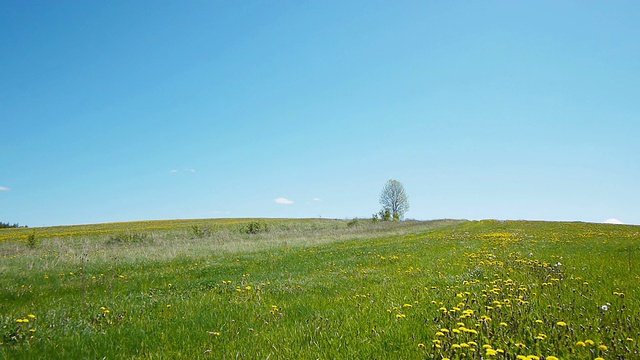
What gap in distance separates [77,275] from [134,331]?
9.68 meters

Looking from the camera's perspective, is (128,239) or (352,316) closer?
(352,316)

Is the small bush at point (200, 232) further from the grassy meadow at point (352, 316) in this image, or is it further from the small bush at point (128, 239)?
the grassy meadow at point (352, 316)

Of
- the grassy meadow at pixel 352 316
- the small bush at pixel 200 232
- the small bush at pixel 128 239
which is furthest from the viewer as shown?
the small bush at pixel 200 232

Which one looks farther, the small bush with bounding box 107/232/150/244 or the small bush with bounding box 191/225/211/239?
the small bush with bounding box 191/225/211/239

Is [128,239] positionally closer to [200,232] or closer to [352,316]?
[200,232]

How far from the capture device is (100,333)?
5180 millimetres

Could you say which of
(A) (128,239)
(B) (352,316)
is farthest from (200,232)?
(B) (352,316)

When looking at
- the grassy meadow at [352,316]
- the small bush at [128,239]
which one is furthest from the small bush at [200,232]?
the grassy meadow at [352,316]

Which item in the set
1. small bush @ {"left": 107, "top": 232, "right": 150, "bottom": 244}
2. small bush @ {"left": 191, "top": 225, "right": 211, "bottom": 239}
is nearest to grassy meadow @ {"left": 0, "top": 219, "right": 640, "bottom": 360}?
small bush @ {"left": 107, "top": 232, "right": 150, "bottom": 244}

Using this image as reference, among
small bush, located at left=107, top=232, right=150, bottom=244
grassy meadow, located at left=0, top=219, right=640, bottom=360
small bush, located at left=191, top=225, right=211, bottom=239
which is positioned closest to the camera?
grassy meadow, located at left=0, top=219, right=640, bottom=360

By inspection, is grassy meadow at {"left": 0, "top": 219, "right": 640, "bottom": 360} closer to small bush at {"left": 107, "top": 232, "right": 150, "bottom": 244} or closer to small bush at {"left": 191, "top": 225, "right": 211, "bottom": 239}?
small bush at {"left": 107, "top": 232, "right": 150, "bottom": 244}

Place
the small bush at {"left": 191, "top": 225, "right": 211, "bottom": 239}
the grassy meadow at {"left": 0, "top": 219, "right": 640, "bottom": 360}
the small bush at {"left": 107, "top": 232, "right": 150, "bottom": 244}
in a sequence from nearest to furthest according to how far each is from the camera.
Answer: the grassy meadow at {"left": 0, "top": 219, "right": 640, "bottom": 360} → the small bush at {"left": 107, "top": 232, "right": 150, "bottom": 244} → the small bush at {"left": 191, "top": 225, "right": 211, "bottom": 239}

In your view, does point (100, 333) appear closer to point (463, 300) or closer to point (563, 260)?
point (463, 300)

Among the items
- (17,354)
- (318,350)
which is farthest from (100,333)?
(318,350)
